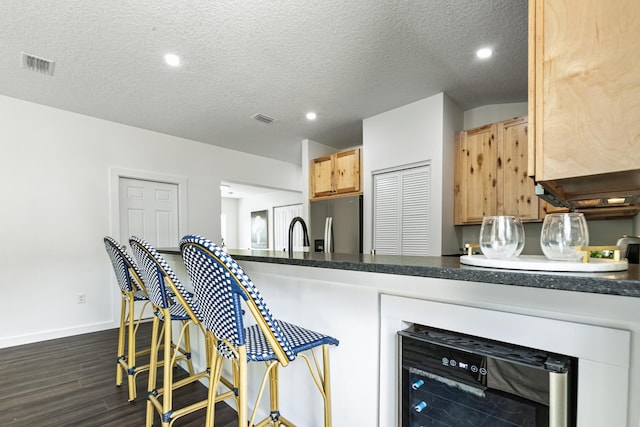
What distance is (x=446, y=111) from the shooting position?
3.17 metres

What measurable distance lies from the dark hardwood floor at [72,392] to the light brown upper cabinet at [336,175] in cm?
269

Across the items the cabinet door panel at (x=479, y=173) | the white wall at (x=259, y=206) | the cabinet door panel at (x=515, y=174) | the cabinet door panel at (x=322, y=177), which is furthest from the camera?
the white wall at (x=259, y=206)

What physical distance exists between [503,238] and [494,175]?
2521 mm

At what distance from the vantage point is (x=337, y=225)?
4059 millimetres

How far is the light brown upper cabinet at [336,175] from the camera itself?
401 centimetres

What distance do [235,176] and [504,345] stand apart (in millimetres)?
4739

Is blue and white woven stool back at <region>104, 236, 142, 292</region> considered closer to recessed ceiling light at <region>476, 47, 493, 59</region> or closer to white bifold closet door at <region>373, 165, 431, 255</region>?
white bifold closet door at <region>373, 165, 431, 255</region>

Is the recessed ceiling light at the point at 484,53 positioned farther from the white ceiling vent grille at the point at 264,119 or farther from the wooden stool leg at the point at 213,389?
the wooden stool leg at the point at 213,389

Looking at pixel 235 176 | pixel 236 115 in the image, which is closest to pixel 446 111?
pixel 236 115

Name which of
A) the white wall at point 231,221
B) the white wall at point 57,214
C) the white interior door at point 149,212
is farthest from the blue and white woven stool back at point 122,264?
the white wall at point 231,221

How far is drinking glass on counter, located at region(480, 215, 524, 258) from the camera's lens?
3.07 ft

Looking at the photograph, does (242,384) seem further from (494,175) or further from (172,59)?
(494,175)

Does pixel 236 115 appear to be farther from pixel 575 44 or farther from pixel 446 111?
pixel 575 44

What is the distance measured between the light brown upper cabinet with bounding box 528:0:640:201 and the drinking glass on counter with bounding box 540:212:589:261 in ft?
0.46
